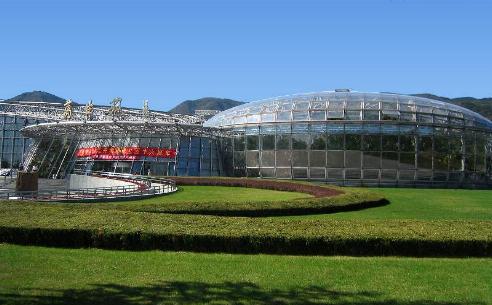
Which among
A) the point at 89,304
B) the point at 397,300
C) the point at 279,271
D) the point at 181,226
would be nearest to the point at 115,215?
the point at 181,226

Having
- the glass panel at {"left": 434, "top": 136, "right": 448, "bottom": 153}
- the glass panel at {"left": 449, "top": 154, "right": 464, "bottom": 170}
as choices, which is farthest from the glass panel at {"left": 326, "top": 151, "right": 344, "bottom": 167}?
the glass panel at {"left": 449, "top": 154, "right": 464, "bottom": 170}

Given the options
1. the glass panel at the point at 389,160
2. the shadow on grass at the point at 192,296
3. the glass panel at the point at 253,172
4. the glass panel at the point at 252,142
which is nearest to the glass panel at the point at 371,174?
the glass panel at the point at 389,160

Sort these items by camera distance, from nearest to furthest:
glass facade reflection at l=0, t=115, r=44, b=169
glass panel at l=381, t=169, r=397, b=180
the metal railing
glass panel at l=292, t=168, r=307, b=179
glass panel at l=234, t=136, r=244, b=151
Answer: the metal railing
glass panel at l=381, t=169, r=397, b=180
glass panel at l=292, t=168, r=307, b=179
glass panel at l=234, t=136, r=244, b=151
glass facade reflection at l=0, t=115, r=44, b=169

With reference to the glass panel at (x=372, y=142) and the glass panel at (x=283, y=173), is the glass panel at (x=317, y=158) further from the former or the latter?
the glass panel at (x=372, y=142)

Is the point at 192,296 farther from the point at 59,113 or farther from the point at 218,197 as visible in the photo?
the point at 59,113

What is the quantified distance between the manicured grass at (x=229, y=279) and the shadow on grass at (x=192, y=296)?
0.6 inches

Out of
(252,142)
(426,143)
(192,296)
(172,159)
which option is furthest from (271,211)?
(172,159)

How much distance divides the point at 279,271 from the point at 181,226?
3983mm

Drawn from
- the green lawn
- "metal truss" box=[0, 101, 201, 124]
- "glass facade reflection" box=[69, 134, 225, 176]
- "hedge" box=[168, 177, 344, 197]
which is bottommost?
the green lawn

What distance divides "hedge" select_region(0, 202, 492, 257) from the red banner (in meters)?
41.2

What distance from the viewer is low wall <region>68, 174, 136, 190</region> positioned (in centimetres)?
4228

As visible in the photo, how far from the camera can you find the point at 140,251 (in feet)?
44.4

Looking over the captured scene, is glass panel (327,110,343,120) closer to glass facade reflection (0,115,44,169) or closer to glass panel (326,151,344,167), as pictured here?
glass panel (326,151,344,167)

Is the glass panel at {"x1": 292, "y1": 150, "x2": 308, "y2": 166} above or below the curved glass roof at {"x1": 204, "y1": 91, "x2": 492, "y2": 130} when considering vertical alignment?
below
